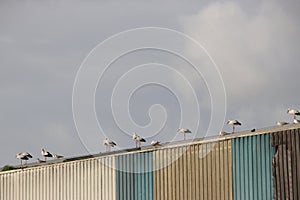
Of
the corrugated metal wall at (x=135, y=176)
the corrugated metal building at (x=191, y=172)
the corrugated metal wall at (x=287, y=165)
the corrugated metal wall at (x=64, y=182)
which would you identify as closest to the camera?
the corrugated metal wall at (x=287, y=165)

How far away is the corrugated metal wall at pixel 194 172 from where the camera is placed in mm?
26594

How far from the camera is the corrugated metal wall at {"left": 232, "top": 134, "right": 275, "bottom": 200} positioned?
984 inches

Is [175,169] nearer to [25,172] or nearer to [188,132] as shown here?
[188,132]

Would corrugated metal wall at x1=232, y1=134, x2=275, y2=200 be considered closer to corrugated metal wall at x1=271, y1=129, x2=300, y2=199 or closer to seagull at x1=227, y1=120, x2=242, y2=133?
corrugated metal wall at x1=271, y1=129, x2=300, y2=199

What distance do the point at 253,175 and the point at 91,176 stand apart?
9695 mm

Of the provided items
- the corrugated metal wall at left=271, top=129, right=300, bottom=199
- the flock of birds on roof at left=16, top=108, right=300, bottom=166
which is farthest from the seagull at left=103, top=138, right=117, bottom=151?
the corrugated metal wall at left=271, top=129, right=300, bottom=199

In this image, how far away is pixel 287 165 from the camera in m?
24.3

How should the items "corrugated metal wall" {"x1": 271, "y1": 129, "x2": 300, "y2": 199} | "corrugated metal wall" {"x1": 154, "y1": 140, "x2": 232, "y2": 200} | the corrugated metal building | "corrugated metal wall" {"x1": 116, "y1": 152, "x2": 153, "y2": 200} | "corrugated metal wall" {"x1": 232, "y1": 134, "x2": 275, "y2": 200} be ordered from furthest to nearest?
"corrugated metal wall" {"x1": 116, "y1": 152, "x2": 153, "y2": 200} → "corrugated metal wall" {"x1": 154, "y1": 140, "x2": 232, "y2": 200} → "corrugated metal wall" {"x1": 232, "y1": 134, "x2": 275, "y2": 200} → the corrugated metal building → "corrugated metal wall" {"x1": 271, "y1": 129, "x2": 300, "y2": 199}

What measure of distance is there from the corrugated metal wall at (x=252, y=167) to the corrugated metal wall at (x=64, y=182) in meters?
7.10

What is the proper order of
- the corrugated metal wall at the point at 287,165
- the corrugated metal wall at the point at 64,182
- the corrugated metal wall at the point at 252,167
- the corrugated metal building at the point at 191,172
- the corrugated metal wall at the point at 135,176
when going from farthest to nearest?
the corrugated metal wall at the point at 64,182 → the corrugated metal wall at the point at 135,176 → the corrugated metal wall at the point at 252,167 → the corrugated metal building at the point at 191,172 → the corrugated metal wall at the point at 287,165

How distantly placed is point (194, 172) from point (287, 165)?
181 inches

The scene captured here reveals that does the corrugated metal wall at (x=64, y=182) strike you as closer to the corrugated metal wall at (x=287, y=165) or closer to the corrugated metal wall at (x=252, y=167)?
the corrugated metal wall at (x=252, y=167)

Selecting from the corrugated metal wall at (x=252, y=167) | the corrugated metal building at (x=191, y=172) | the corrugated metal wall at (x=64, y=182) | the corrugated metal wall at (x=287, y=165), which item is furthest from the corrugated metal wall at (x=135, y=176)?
the corrugated metal wall at (x=287, y=165)

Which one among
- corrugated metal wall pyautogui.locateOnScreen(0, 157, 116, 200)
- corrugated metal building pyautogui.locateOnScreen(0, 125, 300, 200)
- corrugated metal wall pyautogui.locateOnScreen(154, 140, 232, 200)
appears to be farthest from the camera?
corrugated metal wall pyautogui.locateOnScreen(0, 157, 116, 200)
